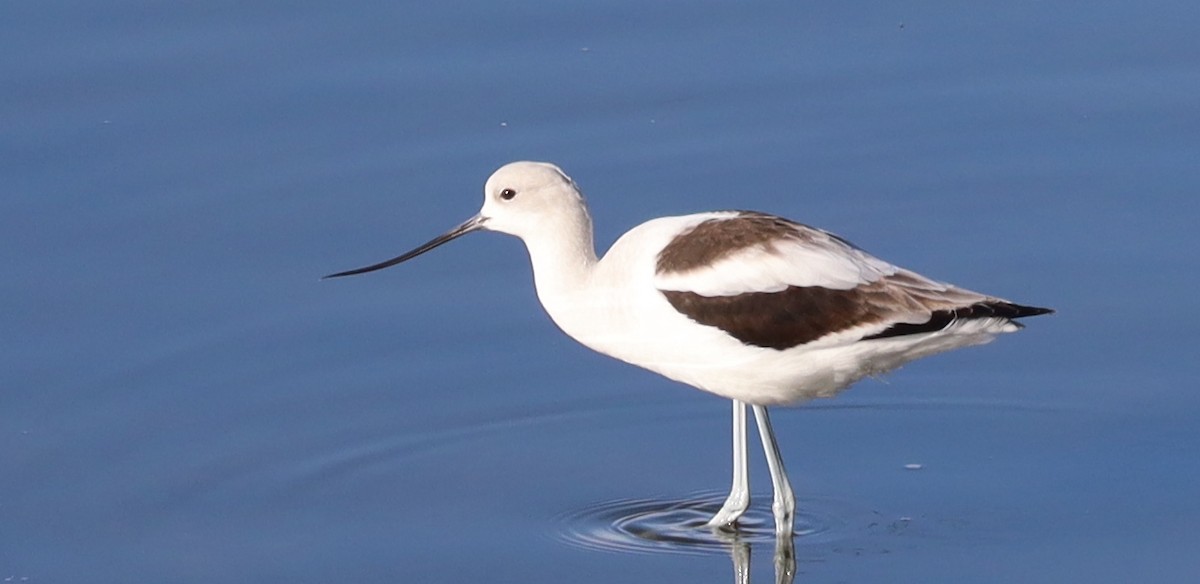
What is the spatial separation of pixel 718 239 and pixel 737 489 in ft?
2.71

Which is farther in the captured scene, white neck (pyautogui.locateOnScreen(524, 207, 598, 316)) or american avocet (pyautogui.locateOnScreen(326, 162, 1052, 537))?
white neck (pyautogui.locateOnScreen(524, 207, 598, 316))

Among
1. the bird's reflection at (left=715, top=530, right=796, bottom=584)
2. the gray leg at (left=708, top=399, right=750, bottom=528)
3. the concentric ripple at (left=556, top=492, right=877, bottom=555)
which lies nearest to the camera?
the bird's reflection at (left=715, top=530, right=796, bottom=584)

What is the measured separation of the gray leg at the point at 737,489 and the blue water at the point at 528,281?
11 centimetres

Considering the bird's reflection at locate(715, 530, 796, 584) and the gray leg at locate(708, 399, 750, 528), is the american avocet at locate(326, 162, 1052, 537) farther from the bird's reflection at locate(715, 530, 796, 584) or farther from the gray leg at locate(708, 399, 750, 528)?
the bird's reflection at locate(715, 530, 796, 584)

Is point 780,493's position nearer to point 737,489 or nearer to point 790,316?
point 737,489

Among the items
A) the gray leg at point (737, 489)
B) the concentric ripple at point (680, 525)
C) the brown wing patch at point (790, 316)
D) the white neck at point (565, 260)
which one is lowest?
the concentric ripple at point (680, 525)

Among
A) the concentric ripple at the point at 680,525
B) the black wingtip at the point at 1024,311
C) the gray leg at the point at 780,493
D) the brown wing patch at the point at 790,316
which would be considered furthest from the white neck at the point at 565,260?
the black wingtip at the point at 1024,311

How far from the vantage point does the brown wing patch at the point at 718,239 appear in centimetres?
640

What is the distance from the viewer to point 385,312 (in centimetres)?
802

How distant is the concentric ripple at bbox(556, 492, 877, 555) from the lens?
21.8ft

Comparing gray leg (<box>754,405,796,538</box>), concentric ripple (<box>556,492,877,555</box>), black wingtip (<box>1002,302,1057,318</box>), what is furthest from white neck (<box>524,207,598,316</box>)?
black wingtip (<box>1002,302,1057,318</box>)

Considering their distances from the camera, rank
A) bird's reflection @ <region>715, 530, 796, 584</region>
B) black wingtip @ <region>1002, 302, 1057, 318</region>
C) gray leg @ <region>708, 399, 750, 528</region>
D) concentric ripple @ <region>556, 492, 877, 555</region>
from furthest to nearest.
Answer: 1. gray leg @ <region>708, 399, 750, 528</region>
2. concentric ripple @ <region>556, 492, 877, 555</region>
3. bird's reflection @ <region>715, 530, 796, 584</region>
4. black wingtip @ <region>1002, 302, 1057, 318</region>

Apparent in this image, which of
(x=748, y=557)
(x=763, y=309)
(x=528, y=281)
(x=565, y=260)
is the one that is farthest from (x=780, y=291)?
(x=528, y=281)

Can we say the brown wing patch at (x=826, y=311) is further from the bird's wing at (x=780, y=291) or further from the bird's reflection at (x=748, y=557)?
the bird's reflection at (x=748, y=557)
